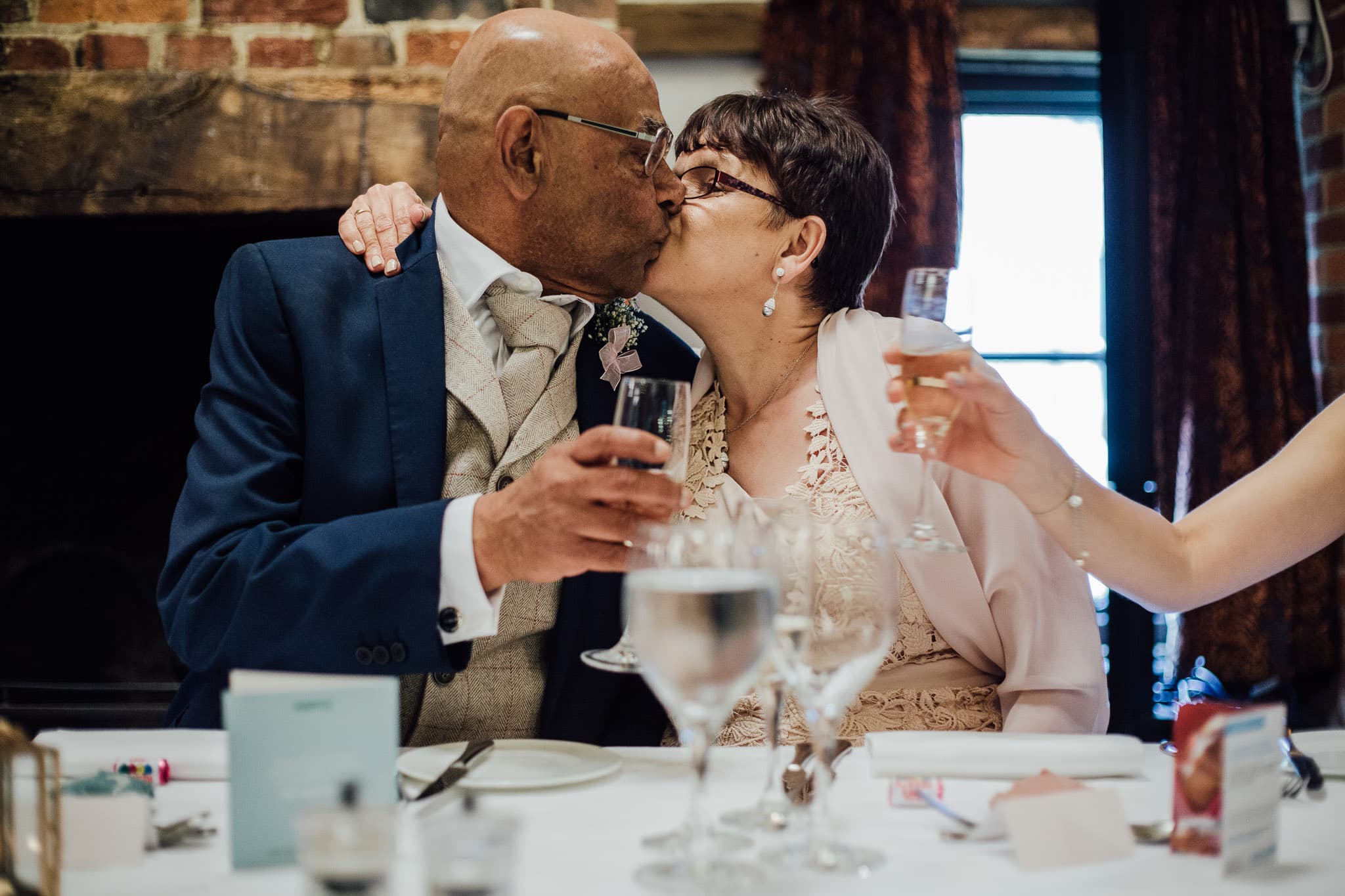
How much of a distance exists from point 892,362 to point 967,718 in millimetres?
599

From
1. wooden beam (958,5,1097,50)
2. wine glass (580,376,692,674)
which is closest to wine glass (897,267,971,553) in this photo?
wine glass (580,376,692,674)

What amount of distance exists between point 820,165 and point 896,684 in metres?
0.85

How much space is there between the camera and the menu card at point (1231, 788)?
80cm

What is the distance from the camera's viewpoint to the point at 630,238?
179 cm

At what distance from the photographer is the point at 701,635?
2.40 ft

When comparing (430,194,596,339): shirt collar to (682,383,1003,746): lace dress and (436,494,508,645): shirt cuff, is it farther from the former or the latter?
(436,494,508,645): shirt cuff

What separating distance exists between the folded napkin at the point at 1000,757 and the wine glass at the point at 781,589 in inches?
6.3

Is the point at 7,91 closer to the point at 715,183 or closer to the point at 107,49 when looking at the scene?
the point at 107,49

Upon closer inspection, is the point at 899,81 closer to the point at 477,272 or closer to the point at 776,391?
the point at 776,391

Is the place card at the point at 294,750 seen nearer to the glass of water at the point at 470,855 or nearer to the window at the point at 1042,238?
the glass of water at the point at 470,855

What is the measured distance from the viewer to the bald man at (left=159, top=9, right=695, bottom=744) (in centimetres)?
127

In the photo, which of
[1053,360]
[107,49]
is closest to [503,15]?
[107,49]

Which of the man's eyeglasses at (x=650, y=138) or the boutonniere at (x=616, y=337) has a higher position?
the man's eyeglasses at (x=650, y=138)

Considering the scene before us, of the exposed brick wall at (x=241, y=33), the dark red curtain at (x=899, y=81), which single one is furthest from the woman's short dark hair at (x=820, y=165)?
the dark red curtain at (x=899, y=81)
